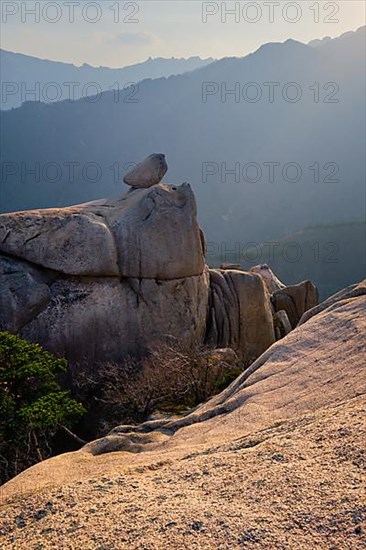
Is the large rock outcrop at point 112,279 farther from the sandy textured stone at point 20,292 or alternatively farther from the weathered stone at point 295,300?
the weathered stone at point 295,300

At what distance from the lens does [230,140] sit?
10769 cm

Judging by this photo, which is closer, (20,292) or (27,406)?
(27,406)

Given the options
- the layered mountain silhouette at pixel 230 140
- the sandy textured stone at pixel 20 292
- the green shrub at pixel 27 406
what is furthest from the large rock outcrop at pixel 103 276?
the layered mountain silhouette at pixel 230 140

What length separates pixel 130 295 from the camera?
14117 millimetres

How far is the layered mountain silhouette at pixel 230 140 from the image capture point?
90062mm

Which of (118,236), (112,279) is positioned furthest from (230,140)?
(112,279)

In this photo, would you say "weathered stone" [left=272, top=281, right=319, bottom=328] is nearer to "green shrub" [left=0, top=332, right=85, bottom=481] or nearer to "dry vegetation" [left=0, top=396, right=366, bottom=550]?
"green shrub" [left=0, top=332, right=85, bottom=481]

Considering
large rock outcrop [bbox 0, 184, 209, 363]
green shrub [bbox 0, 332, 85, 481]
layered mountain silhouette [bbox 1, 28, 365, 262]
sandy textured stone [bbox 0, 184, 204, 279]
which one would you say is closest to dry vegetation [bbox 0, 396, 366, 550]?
green shrub [bbox 0, 332, 85, 481]

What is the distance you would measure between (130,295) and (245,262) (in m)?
Answer: 46.0

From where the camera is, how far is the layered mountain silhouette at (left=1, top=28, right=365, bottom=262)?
9006cm

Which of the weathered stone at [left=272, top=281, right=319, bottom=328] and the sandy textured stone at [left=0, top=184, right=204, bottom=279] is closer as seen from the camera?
the sandy textured stone at [left=0, top=184, right=204, bottom=279]

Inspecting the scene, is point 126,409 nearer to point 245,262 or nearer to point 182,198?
point 182,198

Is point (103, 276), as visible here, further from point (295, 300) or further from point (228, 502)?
point (228, 502)

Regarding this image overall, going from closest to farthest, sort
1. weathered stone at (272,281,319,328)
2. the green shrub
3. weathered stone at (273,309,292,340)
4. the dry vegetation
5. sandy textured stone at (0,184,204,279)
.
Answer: the dry vegetation < the green shrub < sandy textured stone at (0,184,204,279) < weathered stone at (273,309,292,340) < weathered stone at (272,281,319,328)
